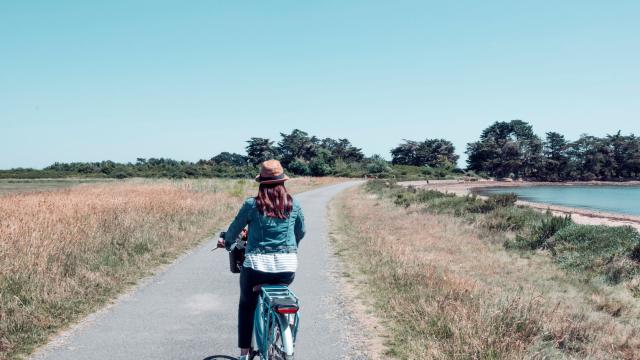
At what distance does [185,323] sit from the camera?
252 inches

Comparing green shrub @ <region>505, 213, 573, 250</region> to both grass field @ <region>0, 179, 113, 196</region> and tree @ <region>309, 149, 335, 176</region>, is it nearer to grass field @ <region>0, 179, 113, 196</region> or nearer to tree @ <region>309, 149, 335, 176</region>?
grass field @ <region>0, 179, 113, 196</region>

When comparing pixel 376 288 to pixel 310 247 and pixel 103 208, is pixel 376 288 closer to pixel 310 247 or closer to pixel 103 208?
pixel 310 247

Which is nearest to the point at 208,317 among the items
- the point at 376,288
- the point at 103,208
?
the point at 376,288

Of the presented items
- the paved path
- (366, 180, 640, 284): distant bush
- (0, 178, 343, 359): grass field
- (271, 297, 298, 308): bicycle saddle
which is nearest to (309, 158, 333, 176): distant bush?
(366, 180, 640, 284): distant bush

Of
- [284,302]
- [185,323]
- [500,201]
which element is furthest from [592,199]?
[284,302]

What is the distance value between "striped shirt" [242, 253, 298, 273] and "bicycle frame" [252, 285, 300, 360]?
0.48ft

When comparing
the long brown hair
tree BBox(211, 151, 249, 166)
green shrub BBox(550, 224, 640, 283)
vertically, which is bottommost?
green shrub BBox(550, 224, 640, 283)

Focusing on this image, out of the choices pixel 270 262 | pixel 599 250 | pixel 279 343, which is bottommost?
pixel 599 250

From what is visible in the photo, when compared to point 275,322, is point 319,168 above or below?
above

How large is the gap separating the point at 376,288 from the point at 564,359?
327 centimetres

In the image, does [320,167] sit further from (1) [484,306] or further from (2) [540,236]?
(1) [484,306]

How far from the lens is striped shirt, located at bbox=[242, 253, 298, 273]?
4.13 m

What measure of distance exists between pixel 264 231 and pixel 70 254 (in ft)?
20.1

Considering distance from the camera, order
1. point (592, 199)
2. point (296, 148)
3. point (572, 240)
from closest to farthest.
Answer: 1. point (572, 240)
2. point (592, 199)
3. point (296, 148)
